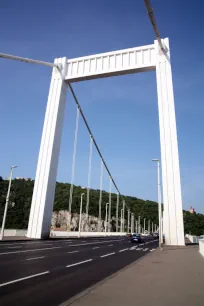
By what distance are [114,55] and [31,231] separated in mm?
24252

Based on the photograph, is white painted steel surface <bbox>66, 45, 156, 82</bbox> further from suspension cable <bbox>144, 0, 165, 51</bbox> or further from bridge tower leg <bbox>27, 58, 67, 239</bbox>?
bridge tower leg <bbox>27, 58, 67, 239</bbox>

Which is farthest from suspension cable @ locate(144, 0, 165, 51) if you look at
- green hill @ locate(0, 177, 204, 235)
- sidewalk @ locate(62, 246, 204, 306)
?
green hill @ locate(0, 177, 204, 235)

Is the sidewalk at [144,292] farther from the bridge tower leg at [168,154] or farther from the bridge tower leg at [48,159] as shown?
the bridge tower leg at [48,159]

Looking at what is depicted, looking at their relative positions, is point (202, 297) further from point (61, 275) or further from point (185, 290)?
point (61, 275)

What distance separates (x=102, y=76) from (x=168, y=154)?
48.1ft

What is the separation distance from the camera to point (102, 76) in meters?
35.6

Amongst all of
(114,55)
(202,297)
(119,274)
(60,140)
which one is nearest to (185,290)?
(202,297)

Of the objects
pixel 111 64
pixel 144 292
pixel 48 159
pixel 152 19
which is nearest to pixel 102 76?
pixel 111 64

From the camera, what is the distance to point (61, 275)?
28.7 ft

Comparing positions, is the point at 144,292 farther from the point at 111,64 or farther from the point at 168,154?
the point at 111,64

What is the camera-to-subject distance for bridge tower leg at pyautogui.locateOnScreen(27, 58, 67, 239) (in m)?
28.5

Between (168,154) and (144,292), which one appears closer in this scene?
(144,292)

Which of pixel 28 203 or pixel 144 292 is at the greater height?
pixel 28 203

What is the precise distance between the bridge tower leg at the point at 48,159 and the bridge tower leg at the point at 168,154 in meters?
12.5
